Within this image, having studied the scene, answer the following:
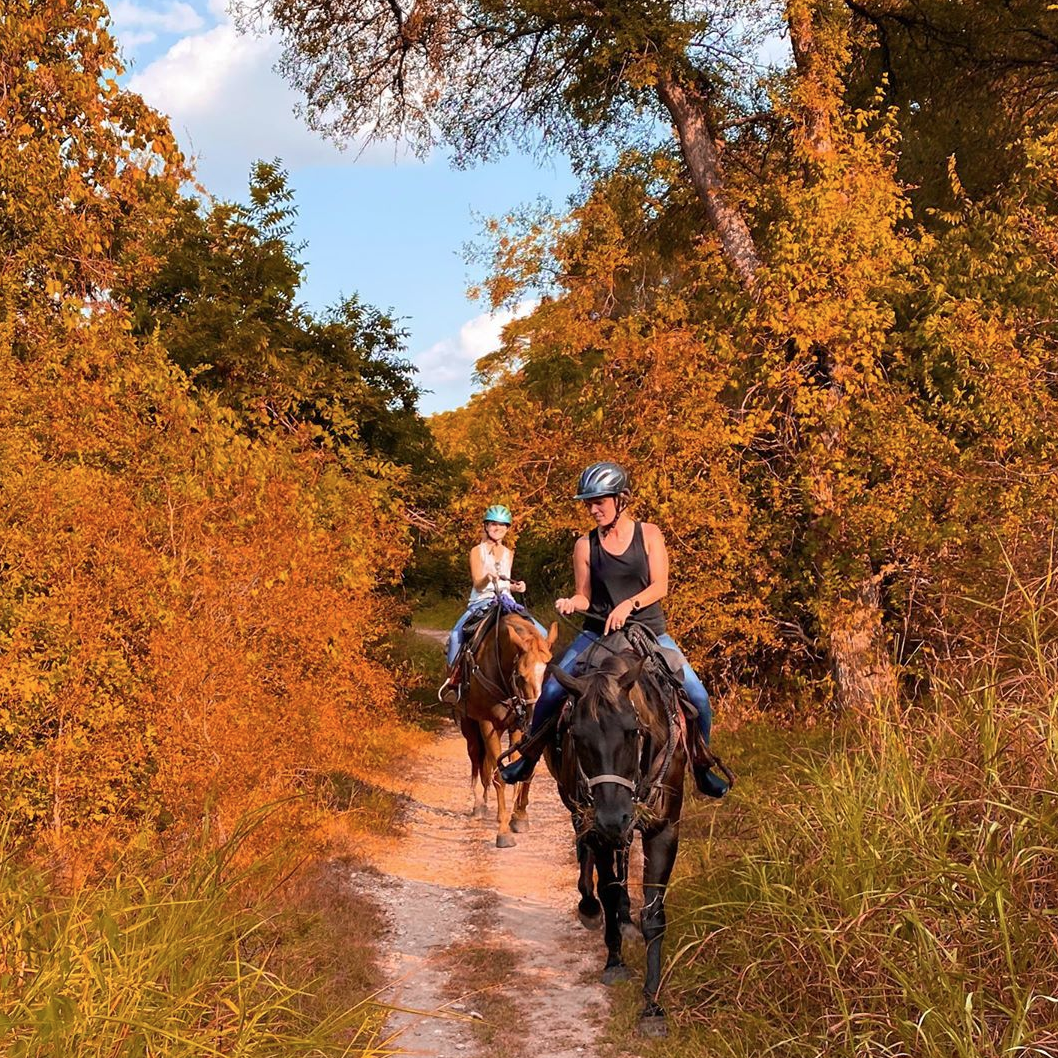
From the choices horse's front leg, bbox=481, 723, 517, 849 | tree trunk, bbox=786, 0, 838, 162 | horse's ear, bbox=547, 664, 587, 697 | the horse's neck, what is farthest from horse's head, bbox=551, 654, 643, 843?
tree trunk, bbox=786, 0, 838, 162

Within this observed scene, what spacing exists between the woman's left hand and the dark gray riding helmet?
2.44ft

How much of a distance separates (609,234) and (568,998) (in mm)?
13098

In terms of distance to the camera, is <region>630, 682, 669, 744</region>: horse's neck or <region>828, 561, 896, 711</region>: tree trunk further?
<region>828, 561, 896, 711</region>: tree trunk

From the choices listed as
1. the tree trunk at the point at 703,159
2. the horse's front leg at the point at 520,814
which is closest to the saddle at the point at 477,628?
the horse's front leg at the point at 520,814

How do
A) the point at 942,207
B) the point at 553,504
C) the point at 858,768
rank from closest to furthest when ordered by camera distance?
1. the point at 858,768
2. the point at 553,504
3. the point at 942,207

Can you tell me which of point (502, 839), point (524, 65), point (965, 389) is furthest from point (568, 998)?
point (524, 65)

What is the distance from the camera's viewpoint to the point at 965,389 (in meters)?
11.0

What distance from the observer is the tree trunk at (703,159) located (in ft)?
44.0

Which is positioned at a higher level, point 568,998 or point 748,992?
point 748,992

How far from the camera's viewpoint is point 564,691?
6.43 meters

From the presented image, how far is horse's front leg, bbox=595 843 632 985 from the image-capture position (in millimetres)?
6113

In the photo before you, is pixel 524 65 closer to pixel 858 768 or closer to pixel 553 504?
pixel 553 504

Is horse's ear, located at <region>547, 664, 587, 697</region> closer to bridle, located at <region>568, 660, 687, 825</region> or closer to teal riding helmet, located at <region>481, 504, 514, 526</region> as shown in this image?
bridle, located at <region>568, 660, 687, 825</region>

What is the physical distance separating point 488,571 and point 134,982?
25.2 ft
